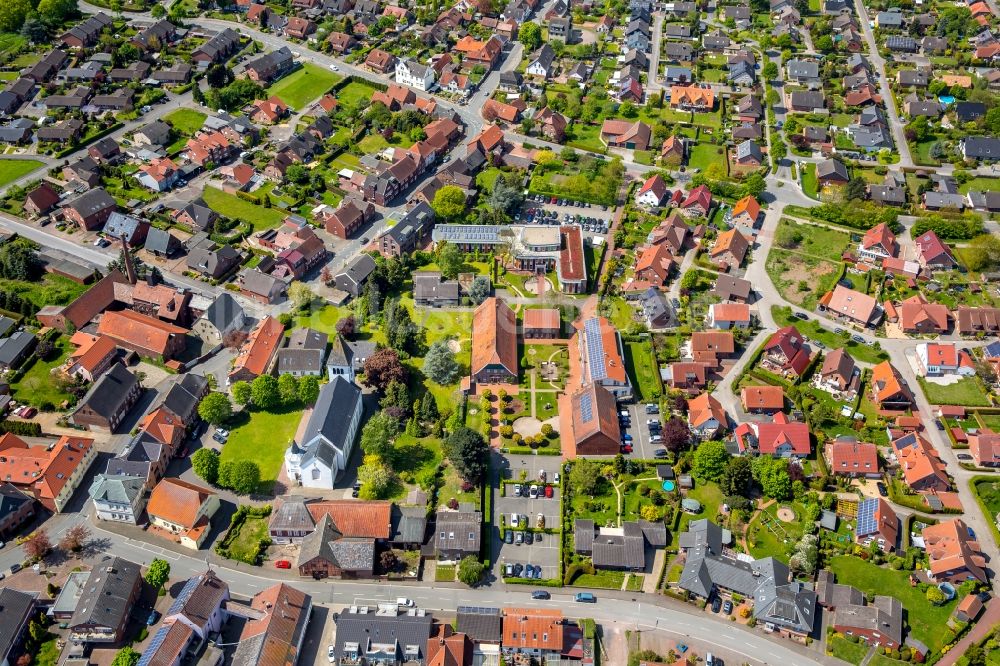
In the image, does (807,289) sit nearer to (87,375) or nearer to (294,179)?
(294,179)

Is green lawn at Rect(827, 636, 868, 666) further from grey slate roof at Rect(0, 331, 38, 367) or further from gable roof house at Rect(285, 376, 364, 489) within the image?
grey slate roof at Rect(0, 331, 38, 367)

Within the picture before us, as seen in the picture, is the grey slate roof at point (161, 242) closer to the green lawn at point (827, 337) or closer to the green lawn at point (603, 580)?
the green lawn at point (603, 580)

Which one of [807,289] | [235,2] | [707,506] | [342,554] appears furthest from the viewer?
[235,2]

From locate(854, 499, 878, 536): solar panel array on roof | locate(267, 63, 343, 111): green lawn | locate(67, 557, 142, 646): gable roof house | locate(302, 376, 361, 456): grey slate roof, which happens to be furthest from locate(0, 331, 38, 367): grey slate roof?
locate(854, 499, 878, 536): solar panel array on roof

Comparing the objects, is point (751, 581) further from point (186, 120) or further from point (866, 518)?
point (186, 120)

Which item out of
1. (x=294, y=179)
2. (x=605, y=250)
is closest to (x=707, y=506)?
(x=605, y=250)

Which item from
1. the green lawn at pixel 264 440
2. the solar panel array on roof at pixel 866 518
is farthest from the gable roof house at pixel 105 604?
the solar panel array on roof at pixel 866 518
